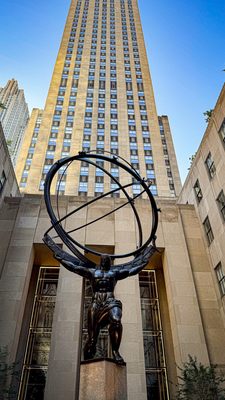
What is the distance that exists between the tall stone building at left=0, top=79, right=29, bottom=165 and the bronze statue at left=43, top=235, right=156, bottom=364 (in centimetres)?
12297

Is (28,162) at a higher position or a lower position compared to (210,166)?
higher

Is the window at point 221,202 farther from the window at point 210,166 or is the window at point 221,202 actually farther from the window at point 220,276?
the window at point 220,276

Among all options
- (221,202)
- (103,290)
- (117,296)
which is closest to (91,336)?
(103,290)

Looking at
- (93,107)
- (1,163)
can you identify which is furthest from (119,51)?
(1,163)

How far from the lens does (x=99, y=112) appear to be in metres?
47.3

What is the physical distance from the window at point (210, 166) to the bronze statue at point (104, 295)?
9.02m

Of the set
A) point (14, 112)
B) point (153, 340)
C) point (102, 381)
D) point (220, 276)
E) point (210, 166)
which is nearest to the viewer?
point (102, 381)

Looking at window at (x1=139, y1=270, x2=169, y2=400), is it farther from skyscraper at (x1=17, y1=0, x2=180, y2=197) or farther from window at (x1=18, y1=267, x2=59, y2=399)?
skyscraper at (x1=17, y1=0, x2=180, y2=197)

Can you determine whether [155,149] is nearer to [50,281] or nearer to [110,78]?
→ [110,78]

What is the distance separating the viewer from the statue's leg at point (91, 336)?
20.1 feet

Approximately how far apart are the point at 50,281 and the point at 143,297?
533 cm

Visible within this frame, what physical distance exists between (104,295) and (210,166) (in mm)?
11143

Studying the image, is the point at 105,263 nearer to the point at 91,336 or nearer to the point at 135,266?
the point at 135,266

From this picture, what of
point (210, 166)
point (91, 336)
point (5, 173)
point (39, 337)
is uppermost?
point (5, 173)
